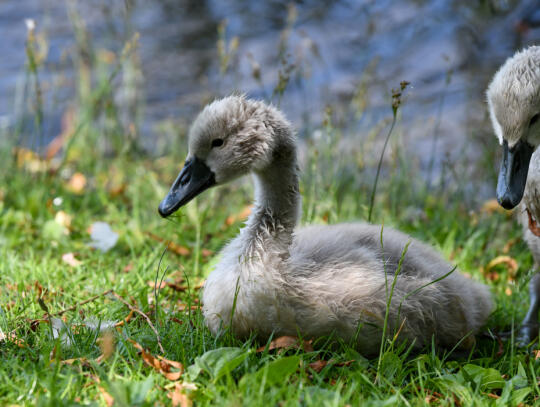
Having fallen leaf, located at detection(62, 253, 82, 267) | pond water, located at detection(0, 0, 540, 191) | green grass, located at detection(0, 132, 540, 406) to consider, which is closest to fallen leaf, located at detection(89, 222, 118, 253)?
green grass, located at detection(0, 132, 540, 406)

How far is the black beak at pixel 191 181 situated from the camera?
A: 305cm

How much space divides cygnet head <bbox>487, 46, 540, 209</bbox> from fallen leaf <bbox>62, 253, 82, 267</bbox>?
8.01 ft

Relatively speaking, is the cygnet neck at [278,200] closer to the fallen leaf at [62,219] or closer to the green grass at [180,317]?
the green grass at [180,317]

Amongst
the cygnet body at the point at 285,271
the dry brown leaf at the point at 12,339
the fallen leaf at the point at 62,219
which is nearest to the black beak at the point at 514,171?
the cygnet body at the point at 285,271

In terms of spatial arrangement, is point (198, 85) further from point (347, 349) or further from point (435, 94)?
point (347, 349)

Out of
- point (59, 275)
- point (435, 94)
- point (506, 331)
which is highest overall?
point (435, 94)

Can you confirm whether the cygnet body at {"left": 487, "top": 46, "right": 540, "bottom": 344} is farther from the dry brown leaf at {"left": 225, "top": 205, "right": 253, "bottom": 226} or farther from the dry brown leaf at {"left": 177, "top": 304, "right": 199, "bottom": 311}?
the dry brown leaf at {"left": 225, "top": 205, "right": 253, "bottom": 226}

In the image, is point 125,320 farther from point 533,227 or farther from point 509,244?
point 509,244

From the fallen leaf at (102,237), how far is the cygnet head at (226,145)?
1.28 m

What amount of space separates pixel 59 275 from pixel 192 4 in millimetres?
9154

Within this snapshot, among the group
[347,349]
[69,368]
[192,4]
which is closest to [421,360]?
[347,349]

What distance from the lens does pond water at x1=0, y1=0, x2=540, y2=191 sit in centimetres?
794

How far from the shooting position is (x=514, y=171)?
307cm

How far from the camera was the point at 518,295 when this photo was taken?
4.06m
